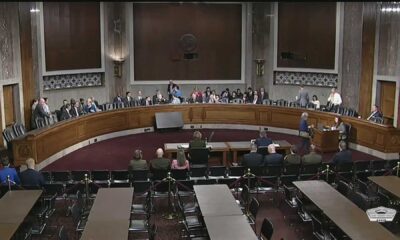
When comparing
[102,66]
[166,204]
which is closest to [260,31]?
[102,66]

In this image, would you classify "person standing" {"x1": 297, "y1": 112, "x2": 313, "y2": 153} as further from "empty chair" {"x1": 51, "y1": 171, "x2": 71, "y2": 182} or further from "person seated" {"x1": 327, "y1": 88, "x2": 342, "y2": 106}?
"empty chair" {"x1": 51, "y1": 171, "x2": 71, "y2": 182}

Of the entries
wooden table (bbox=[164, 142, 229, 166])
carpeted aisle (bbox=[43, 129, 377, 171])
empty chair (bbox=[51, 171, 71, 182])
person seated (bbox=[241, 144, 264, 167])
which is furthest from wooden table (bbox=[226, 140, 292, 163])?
empty chair (bbox=[51, 171, 71, 182])

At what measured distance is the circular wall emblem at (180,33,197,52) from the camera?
22.9m

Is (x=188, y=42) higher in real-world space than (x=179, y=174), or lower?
higher

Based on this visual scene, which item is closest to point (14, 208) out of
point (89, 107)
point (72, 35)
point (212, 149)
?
point (212, 149)

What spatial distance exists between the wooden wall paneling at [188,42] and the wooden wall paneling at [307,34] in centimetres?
201

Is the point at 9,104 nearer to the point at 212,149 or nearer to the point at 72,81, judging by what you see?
the point at 72,81

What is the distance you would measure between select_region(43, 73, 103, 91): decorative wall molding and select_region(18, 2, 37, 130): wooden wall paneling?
1.89m

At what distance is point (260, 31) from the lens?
73.6 feet

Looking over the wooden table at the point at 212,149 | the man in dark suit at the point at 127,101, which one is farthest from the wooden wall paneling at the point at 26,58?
the wooden table at the point at 212,149

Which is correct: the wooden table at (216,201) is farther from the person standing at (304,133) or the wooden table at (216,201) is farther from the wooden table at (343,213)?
the person standing at (304,133)

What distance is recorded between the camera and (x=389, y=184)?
10039 millimetres

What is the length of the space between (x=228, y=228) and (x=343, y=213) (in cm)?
201

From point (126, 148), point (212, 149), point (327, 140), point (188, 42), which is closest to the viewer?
point (212, 149)
